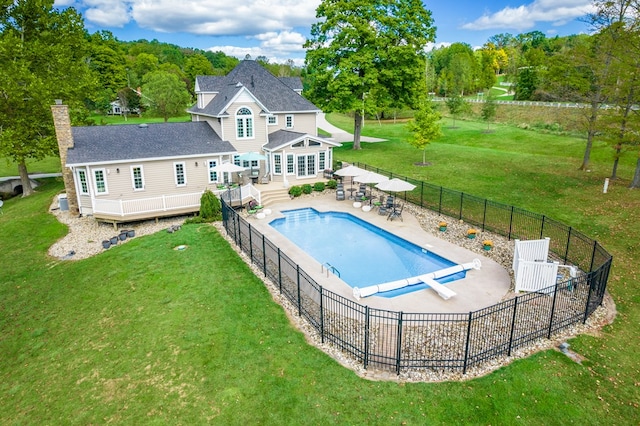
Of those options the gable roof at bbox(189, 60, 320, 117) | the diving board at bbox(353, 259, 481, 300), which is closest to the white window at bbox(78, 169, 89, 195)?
the gable roof at bbox(189, 60, 320, 117)

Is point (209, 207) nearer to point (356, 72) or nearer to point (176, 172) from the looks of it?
point (176, 172)

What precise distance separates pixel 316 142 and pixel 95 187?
47.2 ft

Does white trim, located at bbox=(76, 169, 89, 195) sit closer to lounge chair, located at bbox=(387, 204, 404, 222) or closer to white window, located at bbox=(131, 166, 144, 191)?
white window, located at bbox=(131, 166, 144, 191)

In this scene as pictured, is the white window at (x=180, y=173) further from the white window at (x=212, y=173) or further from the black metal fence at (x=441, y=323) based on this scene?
the black metal fence at (x=441, y=323)

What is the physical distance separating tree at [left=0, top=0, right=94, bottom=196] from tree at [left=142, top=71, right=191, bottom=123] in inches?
1017

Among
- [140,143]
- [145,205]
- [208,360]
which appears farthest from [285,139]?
[208,360]

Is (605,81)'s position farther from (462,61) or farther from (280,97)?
(462,61)

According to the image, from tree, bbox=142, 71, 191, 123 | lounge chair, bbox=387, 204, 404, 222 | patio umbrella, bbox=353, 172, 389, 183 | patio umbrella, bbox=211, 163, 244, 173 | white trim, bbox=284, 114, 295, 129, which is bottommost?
lounge chair, bbox=387, 204, 404, 222

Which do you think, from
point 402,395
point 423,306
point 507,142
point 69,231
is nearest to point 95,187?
point 69,231

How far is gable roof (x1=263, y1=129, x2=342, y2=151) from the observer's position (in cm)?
2831

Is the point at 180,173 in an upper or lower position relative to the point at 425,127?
lower

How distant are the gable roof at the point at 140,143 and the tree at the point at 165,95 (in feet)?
106

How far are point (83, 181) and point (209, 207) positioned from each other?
758 centimetres

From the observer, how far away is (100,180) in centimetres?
2319
